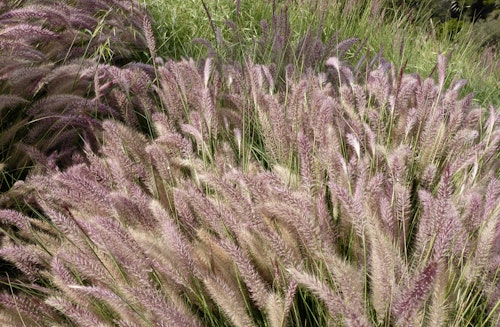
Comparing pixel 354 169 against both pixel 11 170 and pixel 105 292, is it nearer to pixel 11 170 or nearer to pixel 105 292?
pixel 105 292

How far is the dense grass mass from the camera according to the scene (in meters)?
1.17

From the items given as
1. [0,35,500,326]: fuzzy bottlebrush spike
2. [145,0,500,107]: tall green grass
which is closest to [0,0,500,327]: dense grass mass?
[0,35,500,326]: fuzzy bottlebrush spike

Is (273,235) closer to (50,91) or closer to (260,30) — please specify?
(50,91)

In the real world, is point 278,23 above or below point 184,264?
above

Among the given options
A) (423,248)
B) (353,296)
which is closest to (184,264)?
(353,296)

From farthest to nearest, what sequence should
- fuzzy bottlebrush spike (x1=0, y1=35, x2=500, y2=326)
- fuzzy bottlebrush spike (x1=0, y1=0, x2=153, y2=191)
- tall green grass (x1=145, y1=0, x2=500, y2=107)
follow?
tall green grass (x1=145, y1=0, x2=500, y2=107) → fuzzy bottlebrush spike (x1=0, y1=0, x2=153, y2=191) → fuzzy bottlebrush spike (x1=0, y1=35, x2=500, y2=326)

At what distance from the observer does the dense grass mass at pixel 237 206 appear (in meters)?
1.17

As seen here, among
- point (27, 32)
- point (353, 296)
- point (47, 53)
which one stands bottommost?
point (353, 296)

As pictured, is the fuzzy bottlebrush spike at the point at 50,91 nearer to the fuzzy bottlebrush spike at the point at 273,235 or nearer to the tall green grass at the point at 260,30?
the fuzzy bottlebrush spike at the point at 273,235

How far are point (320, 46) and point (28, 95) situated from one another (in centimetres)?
145

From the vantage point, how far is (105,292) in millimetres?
1104

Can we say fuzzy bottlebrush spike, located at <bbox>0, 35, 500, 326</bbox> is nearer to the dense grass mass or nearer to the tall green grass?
the dense grass mass

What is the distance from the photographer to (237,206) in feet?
4.47

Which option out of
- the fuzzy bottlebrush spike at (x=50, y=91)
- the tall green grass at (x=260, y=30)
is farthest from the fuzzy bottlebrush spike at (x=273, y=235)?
the tall green grass at (x=260, y=30)
